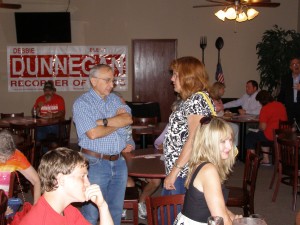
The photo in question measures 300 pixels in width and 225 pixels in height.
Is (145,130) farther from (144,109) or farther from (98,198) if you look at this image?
(98,198)

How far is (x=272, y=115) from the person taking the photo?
303 inches

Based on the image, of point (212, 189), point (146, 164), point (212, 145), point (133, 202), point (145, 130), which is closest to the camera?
point (212, 189)

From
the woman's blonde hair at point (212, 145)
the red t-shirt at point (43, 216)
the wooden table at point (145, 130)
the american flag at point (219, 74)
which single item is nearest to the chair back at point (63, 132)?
the wooden table at point (145, 130)

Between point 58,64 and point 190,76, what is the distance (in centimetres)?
773

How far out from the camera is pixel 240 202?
169 inches

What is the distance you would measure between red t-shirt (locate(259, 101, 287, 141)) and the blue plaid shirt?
15.3ft

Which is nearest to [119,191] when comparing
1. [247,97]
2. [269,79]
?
[247,97]

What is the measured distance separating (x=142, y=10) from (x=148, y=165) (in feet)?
22.2

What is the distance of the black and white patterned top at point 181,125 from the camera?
312 cm

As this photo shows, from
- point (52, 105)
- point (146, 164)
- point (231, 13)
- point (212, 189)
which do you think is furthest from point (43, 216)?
point (52, 105)

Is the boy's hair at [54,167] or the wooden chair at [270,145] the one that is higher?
the boy's hair at [54,167]

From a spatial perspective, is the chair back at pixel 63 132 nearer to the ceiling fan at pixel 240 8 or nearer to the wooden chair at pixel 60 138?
the wooden chair at pixel 60 138

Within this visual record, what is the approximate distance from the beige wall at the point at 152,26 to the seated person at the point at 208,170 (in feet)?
26.8

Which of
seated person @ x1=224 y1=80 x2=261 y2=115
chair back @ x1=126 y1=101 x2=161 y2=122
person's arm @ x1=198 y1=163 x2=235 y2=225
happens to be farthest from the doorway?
person's arm @ x1=198 y1=163 x2=235 y2=225
